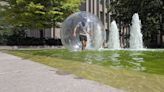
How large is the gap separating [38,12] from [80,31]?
14011mm

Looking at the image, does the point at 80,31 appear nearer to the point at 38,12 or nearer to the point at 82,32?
the point at 82,32

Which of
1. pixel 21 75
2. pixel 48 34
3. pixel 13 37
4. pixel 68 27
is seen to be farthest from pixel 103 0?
pixel 21 75

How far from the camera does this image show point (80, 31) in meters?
26.9

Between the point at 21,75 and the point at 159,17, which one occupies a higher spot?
the point at 159,17

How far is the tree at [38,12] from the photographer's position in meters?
40.8

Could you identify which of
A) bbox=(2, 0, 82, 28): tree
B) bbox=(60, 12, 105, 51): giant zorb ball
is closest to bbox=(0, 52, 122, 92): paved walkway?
bbox=(60, 12, 105, 51): giant zorb ball

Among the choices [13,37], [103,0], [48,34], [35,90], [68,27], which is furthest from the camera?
[103,0]

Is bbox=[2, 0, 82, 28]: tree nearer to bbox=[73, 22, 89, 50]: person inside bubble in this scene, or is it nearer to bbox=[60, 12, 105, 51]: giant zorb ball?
bbox=[60, 12, 105, 51]: giant zorb ball

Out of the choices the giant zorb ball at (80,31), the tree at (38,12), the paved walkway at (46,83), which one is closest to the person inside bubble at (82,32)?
the giant zorb ball at (80,31)

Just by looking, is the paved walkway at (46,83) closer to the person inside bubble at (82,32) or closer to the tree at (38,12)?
the person inside bubble at (82,32)

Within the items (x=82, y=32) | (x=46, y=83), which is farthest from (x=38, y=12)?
(x=46, y=83)

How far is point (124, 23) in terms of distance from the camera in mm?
52156

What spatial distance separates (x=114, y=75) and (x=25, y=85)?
8.36 feet

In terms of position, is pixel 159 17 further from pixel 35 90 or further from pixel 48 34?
pixel 35 90
